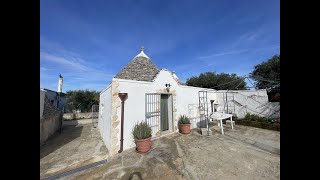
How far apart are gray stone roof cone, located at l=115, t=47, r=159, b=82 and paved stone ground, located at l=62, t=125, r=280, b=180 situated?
12.1ft

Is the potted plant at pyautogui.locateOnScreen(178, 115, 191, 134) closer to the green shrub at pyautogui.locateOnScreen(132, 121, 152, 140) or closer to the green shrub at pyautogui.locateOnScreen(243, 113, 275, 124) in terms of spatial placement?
the green shrub at pyautogui.locateOnScreen(132, 121, 152, 140)

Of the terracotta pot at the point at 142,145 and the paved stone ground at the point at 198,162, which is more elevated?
the terracotta pot at the point at 142,145

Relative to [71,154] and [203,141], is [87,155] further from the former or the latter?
[203,141]

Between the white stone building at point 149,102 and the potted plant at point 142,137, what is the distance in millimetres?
344

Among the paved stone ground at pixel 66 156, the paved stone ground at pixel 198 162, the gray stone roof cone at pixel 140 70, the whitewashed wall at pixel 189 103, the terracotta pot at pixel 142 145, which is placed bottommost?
the paved stone ground at pixel 66 156

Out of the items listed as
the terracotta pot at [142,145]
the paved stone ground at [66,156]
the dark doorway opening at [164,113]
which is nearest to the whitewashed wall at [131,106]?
the terracotta pot at [142,145]

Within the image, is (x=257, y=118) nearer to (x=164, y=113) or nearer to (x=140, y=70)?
(x=164, y=113)

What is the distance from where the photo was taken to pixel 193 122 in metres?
9.66

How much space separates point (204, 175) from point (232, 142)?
3.21 metres

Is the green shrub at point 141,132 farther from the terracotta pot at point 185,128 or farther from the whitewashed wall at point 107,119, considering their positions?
the terracotta pot at point 185,128

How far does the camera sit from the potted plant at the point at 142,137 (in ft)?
18.5

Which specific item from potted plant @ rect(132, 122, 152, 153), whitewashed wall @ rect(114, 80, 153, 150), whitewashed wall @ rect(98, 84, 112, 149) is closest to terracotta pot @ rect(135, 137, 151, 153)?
potted plant @ rect(132, 122, 152, 153)

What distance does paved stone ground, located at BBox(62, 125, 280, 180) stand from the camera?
4020 mm

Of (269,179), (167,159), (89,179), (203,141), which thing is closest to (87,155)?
(89,179)
